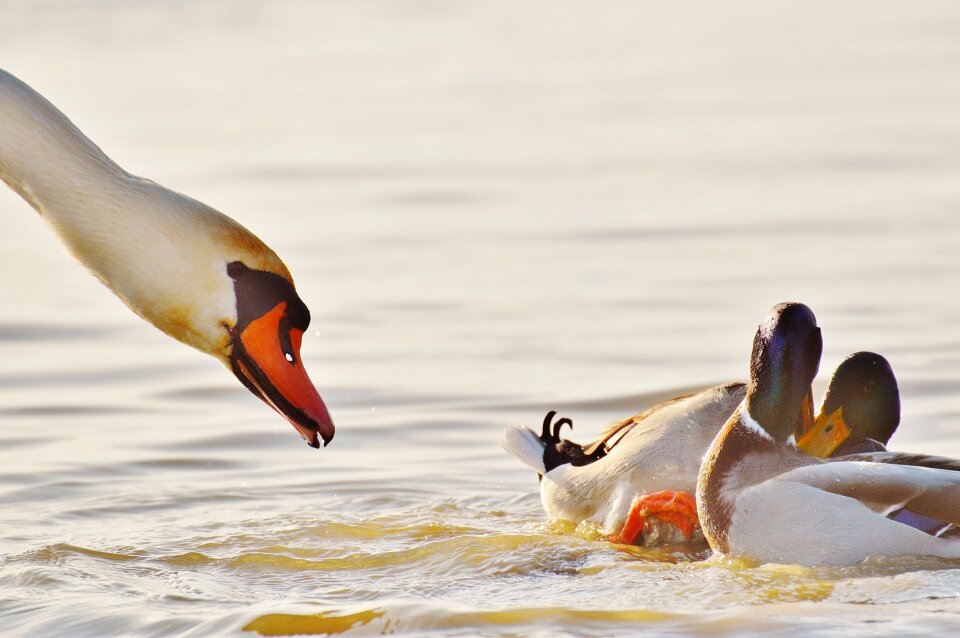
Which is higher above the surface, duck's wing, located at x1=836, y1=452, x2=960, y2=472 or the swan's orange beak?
the swan's orange beak

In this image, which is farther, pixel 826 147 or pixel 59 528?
pixel 826 147

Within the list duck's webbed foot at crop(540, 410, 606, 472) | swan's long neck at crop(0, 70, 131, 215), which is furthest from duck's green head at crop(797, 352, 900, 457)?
swan's long neck at crop(0, 70, 131, 215)

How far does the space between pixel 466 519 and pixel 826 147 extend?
833cm

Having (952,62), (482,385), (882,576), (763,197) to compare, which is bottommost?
(882,576)

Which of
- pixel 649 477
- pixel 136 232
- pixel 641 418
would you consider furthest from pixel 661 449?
pixel 136 232

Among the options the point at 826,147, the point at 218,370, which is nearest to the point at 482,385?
the point at 218,370

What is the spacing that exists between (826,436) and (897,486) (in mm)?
1561

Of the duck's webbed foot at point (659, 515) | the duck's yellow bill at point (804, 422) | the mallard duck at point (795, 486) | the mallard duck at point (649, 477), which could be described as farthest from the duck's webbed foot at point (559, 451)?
the mallard duck at point (795, 486)

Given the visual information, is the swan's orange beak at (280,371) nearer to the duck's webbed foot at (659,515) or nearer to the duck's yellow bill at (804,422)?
the duck's webbed foot at (659,515)

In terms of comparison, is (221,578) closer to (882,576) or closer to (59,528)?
(59,528)

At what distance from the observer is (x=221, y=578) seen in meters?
7.36

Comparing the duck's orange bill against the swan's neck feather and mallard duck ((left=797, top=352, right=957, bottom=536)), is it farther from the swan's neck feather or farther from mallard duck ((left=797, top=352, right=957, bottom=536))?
the swan's neck feather

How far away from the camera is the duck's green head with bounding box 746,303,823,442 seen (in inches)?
299

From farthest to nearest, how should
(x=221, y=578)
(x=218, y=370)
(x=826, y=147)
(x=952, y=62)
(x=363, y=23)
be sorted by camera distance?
(x=363, y=23)
(x=952, y=62)
(x=826, y=147)
(x=218, y=370)
(x=221, y=578)
